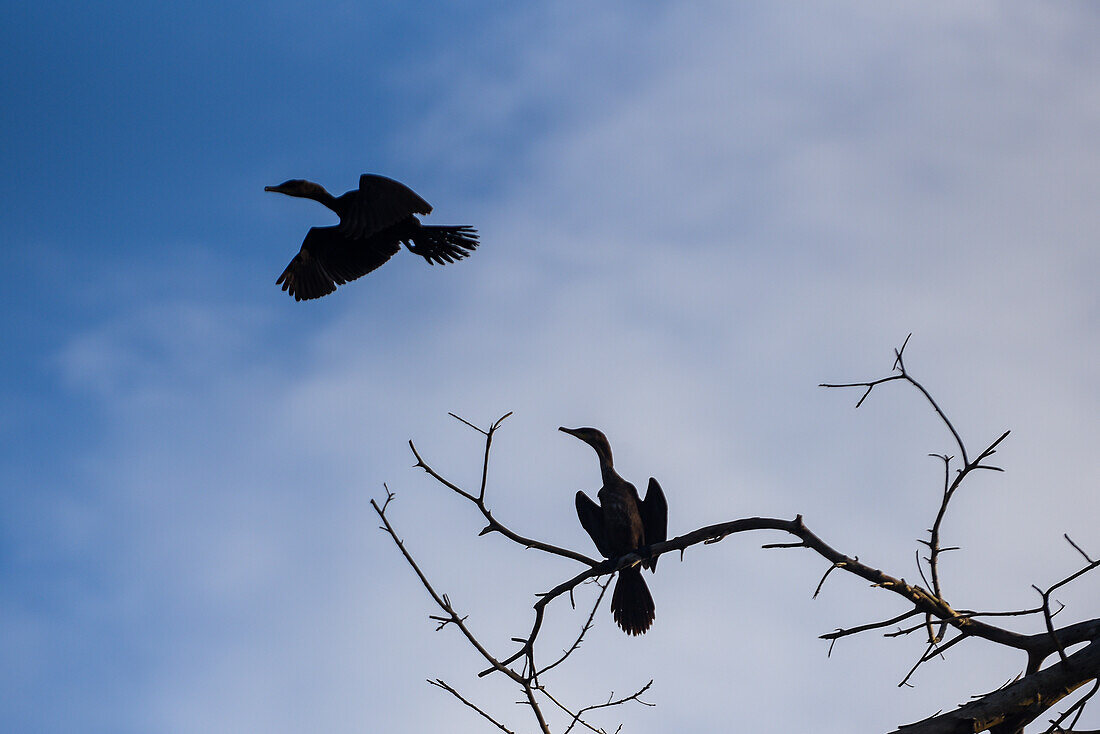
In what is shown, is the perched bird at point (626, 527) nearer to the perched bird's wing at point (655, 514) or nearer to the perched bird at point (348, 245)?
the perched bird's wing at point (655, 514)

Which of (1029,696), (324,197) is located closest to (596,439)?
(324,197)

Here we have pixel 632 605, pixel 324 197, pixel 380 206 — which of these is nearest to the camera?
pixel 632 605

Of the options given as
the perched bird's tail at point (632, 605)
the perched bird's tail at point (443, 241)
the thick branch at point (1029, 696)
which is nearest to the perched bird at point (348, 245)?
the perched bird's tail at point (443, 241)

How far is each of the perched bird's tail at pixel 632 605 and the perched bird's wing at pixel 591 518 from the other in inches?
19.2

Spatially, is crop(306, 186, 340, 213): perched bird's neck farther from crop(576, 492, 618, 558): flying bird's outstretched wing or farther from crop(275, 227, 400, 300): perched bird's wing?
crop(576, 492, 618, 558): flying bird's outstretched wing

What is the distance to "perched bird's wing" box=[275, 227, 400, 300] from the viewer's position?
269 inches

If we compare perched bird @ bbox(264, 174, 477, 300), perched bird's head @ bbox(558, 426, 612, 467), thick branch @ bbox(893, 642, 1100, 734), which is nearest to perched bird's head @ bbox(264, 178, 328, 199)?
perched bird @ bbox(264, 174, 477, 300)

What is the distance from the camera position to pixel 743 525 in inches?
127

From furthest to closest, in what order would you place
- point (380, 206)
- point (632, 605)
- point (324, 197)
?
point (324, 197)
point (380, 206)
point (632, 605)

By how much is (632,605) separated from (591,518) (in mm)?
735

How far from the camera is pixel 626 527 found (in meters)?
5.40

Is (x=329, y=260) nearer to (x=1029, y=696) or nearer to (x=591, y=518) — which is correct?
(x=591, y=518)

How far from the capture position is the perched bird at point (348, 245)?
20.3ft

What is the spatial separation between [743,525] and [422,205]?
10.1 ft
